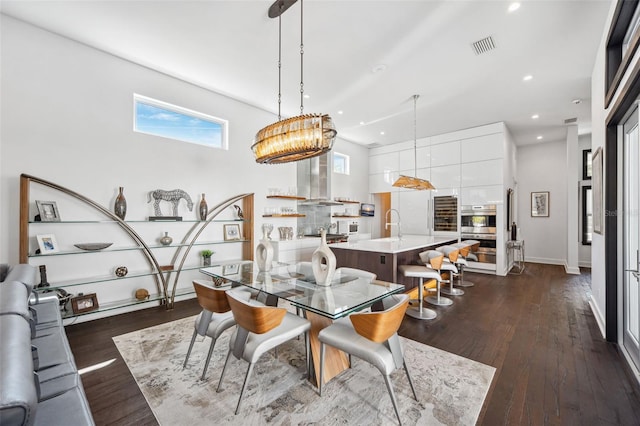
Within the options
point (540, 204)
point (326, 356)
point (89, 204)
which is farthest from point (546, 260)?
point (89, 204)

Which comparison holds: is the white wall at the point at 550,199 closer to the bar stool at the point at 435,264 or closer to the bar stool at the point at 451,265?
the bar stool at the point at 451,265

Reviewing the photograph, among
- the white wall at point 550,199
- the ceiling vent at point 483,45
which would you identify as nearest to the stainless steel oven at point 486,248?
the white wall at point 550,199

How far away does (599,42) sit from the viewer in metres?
3.24

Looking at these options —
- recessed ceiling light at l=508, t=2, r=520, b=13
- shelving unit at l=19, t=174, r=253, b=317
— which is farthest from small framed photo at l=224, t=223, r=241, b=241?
recessed ceiling light at l=508, t=2, r=520, b=13

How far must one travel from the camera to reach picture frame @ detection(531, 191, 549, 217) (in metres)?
7.46

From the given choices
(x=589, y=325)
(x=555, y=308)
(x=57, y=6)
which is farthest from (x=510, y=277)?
(x=57, y=6)

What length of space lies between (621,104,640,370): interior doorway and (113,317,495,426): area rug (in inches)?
52.7

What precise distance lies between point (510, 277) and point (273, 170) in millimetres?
5399

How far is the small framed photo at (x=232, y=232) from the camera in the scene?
4.68m

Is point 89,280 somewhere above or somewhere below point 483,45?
below

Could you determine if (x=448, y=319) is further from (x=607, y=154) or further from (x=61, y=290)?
(x=61, y=290)

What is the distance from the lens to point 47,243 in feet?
10.1

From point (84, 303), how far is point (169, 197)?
5.26ft

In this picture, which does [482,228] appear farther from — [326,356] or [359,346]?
[359,346]
